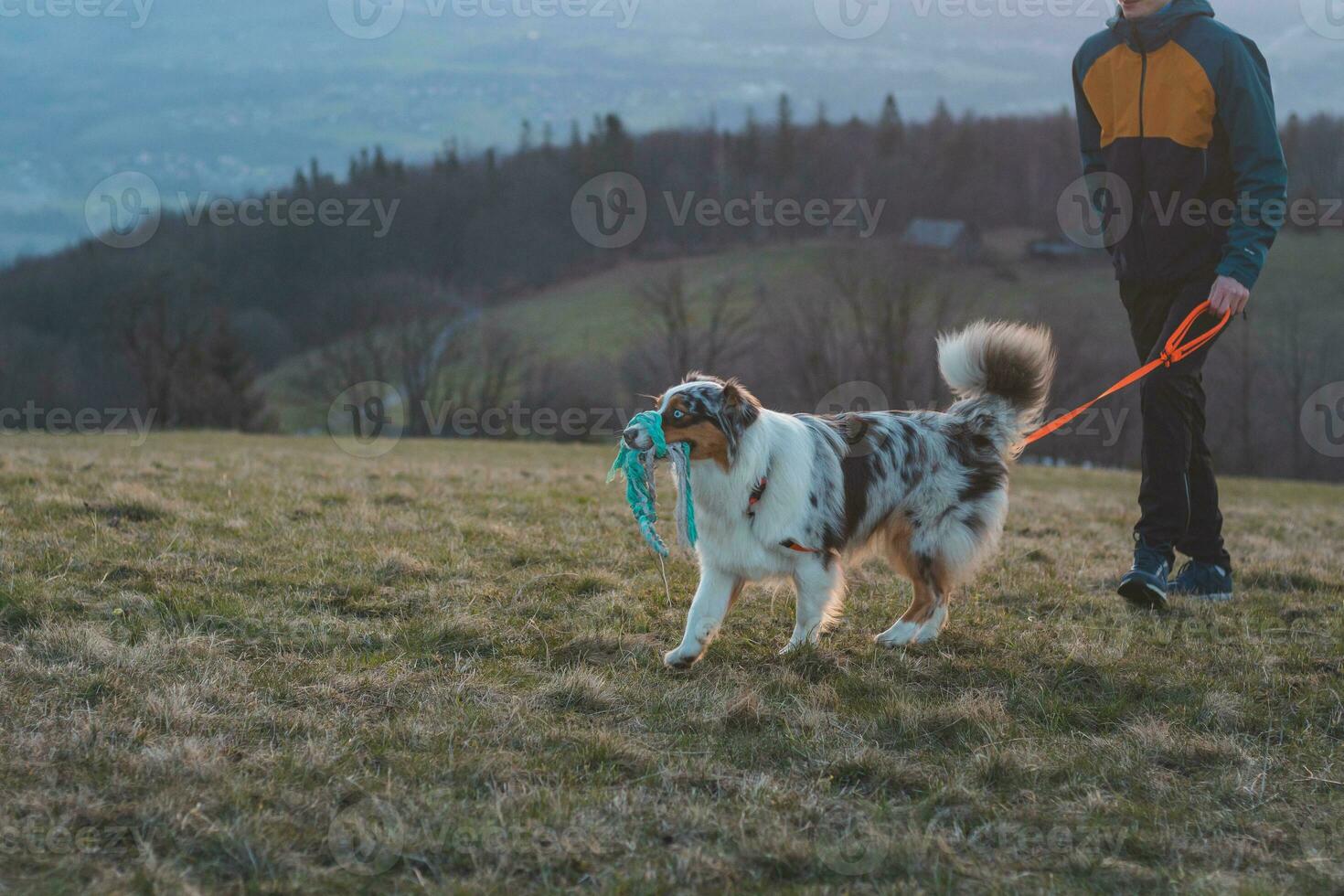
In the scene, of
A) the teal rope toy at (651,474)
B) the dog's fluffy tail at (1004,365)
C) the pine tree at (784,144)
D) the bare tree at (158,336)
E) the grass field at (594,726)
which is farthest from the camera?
the pine tree at (784,144)

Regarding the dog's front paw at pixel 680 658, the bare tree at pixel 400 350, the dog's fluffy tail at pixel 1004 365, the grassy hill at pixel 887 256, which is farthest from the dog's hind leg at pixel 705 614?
the bare tree at pixel 400 350

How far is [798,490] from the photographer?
17.7ft

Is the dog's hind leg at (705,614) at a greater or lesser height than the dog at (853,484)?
lesser

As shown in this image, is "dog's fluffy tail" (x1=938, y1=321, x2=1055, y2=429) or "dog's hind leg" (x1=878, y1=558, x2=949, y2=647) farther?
"dog's fluffy tail" (x1=938, y1=321, x2=1055, y2=429)

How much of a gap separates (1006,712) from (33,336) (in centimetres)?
7951

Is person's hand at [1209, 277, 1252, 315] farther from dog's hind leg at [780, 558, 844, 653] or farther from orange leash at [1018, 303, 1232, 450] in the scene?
dog's hind leg at [780, 558, 844, 653]

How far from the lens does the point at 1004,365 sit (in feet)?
19.9

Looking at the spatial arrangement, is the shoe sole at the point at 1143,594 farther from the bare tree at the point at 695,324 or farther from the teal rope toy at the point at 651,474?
the bare tree at the point at 695,324

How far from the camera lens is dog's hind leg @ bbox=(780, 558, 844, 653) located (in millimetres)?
5422

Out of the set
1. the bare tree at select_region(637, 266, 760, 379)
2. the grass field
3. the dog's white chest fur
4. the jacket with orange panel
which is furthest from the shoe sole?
the bare tree at select_region(637, 266, 760, 379)

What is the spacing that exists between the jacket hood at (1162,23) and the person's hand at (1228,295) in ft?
4.86

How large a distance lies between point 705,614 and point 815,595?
624mm

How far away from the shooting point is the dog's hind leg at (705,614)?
5129 mm

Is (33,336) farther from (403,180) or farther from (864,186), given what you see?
(864,186)
